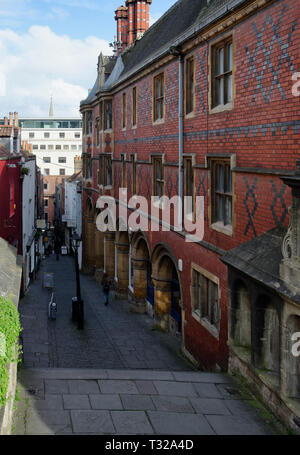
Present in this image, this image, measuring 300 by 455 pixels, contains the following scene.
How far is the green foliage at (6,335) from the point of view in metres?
6.73

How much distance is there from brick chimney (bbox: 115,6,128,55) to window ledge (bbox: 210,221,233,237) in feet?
76.5

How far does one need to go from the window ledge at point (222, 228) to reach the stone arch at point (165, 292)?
19.9 feet

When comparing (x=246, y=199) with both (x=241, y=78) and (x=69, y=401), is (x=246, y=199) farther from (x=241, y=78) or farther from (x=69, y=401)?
(x=69, y=401)

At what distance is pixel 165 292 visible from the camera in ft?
66.9

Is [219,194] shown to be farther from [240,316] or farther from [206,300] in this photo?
[240,316]

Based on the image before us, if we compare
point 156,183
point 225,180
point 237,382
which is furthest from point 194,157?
point 237,382

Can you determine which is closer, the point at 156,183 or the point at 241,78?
the point at 241,78

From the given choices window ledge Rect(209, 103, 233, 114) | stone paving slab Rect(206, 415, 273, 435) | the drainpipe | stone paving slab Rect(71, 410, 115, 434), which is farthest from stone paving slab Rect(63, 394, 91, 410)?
the drainpipe

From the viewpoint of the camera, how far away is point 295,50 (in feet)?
31.2

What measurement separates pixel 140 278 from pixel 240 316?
13.9 metres

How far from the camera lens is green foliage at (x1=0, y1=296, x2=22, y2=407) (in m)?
6.73

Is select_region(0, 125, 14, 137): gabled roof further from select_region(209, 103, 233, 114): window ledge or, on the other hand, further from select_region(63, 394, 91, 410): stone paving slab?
select_region(63, 394, 91, 410): stone paving slab

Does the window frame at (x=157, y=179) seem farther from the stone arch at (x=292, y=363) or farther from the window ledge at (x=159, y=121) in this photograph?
the stone arch at (x=292, y=363)

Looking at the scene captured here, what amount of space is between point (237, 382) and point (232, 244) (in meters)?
3.32
